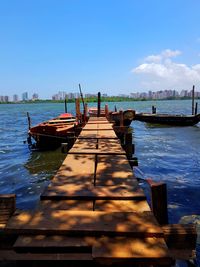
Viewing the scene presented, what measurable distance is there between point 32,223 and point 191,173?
11.1 m

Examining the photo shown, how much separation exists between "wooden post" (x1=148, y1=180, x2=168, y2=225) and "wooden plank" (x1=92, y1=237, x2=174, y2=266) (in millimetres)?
1205

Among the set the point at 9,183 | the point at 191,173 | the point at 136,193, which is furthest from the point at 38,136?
the point at 136,193

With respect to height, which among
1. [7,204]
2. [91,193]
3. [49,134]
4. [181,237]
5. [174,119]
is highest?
[7,204]

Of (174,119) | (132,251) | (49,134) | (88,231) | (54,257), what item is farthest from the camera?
(174,119)

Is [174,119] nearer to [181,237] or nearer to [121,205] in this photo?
[121,205]

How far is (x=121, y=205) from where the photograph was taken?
11.5ft

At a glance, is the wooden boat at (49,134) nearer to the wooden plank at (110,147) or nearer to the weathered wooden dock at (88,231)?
the wooden plank at (110,147)

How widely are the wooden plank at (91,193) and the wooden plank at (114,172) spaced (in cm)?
37

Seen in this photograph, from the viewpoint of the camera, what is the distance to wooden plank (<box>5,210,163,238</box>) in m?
2.64

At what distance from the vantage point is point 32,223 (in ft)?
9.18

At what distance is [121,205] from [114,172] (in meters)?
1.59

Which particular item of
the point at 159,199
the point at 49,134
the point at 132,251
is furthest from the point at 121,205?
the point at 49,134

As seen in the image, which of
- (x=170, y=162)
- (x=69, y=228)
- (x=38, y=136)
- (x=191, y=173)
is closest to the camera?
(x=69, y=228)

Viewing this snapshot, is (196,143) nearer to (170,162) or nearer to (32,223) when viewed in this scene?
(170,162)
